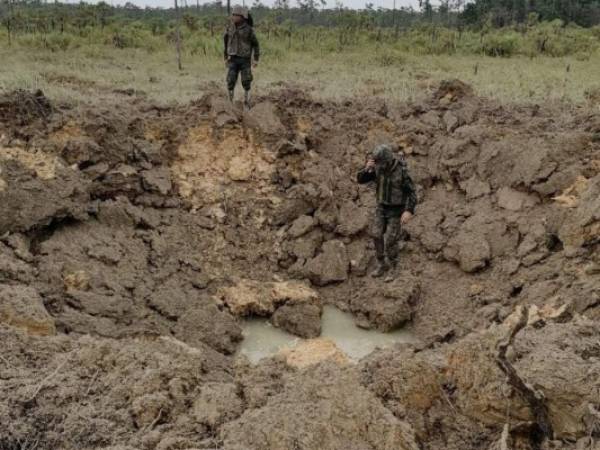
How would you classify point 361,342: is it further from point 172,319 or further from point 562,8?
point 562,8

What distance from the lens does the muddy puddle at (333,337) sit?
5370 millimetres

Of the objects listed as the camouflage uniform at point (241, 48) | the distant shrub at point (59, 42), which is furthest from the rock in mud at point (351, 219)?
the distant shrub at point (59, 42)

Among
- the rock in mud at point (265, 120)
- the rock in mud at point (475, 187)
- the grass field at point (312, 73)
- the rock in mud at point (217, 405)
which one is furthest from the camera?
the grass field at point (312, 73)

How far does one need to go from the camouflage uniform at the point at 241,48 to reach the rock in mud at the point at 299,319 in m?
3.40

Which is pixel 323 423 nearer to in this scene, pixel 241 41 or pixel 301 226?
pixel 301 226

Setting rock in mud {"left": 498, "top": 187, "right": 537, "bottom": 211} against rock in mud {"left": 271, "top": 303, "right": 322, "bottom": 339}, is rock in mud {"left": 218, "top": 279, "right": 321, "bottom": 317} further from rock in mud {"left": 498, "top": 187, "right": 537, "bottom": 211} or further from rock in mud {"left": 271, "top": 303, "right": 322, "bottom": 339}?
rock in mud {"left": 498, "top": 187, "right": 537, "bottom": 211}

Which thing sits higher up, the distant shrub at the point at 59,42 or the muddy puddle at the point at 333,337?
the distant shrub at the point at 59,42

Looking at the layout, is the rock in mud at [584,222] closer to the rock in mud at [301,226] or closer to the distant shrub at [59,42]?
the rock in mud at [301,226]

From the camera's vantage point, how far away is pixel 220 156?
7.16 meters

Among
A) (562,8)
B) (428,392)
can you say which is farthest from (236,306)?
(562,8)

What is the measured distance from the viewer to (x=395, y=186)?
19.5 feet

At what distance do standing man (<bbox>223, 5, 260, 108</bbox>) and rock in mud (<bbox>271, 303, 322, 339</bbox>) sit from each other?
10.6 ft

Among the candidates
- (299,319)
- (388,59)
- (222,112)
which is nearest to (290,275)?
(299,319)

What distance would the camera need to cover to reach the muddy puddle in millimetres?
5370
